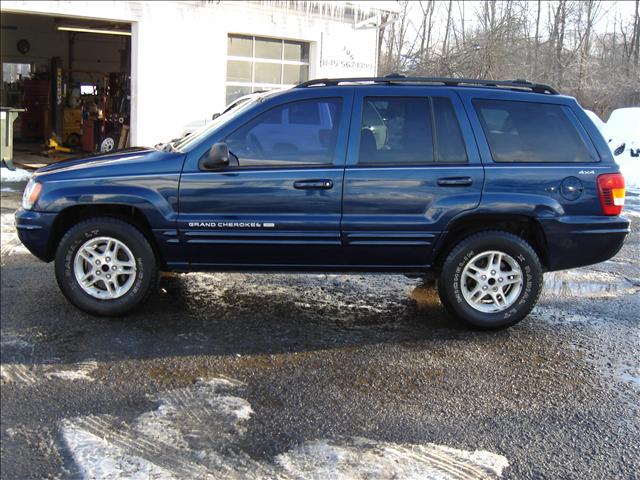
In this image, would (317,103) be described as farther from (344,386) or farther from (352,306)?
(344,386)

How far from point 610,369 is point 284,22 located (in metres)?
11.5

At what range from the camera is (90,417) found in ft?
12.0

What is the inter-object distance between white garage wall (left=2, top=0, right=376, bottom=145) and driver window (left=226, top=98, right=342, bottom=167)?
8436 mm

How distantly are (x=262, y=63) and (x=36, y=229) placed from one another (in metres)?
10.2

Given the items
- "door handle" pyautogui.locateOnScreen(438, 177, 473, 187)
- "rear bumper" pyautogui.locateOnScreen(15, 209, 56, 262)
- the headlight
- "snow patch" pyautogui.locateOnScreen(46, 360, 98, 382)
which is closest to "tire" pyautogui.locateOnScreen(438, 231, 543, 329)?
"door handle" pyautogui.locateOnScreen(438, 177, 473, 187)

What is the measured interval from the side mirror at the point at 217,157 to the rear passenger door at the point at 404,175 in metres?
0.91

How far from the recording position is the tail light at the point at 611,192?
198 inches

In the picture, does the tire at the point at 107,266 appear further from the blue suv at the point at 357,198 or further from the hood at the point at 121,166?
the hood at the point at 121,166

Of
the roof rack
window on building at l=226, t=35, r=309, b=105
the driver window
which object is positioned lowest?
the driver window

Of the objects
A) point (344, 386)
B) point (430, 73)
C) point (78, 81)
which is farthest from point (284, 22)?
point (344, 386)

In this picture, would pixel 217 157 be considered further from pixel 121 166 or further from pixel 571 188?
pixel 571 188

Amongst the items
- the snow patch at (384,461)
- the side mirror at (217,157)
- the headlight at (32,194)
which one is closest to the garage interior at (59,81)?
the headlight at (32,194)

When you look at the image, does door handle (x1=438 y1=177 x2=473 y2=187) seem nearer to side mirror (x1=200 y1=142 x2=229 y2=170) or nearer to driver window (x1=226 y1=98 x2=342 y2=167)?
driver window (x1=226 y1=98 x2=342 y2=167)

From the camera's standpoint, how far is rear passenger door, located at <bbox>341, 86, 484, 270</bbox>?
195 inches
